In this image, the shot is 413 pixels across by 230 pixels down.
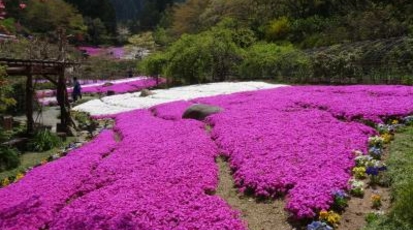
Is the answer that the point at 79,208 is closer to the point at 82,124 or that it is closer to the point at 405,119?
the point at 405,119

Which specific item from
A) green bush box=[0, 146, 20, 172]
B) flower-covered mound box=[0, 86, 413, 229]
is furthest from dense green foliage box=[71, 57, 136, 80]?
flower-covered mound box=[0, 86, 413, 229]

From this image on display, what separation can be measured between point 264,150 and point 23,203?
25.3 feet

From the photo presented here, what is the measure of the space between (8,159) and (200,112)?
946 cm

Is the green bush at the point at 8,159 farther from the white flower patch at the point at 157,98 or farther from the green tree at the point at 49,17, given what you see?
the green tree at the point at 49,17

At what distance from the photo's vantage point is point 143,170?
48.5 ft

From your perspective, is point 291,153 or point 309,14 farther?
point 309,14

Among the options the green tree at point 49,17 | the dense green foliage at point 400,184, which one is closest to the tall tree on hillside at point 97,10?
the green tree at point 49,17

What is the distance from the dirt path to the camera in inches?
416

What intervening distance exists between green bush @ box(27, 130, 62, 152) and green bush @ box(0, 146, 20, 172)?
2518 millimetres

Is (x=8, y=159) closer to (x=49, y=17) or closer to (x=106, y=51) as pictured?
(x=49, y=17)

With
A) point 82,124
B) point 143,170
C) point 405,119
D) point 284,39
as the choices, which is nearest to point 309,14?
point 284,39

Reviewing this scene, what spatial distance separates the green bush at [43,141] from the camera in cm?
2218

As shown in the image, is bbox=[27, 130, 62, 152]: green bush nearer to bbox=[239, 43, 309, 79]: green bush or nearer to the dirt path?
the dirt path

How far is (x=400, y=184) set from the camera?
35.3ft
